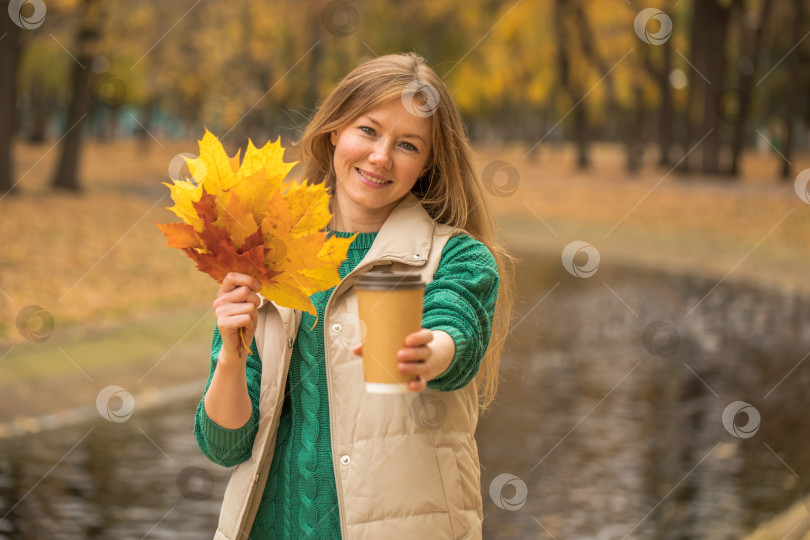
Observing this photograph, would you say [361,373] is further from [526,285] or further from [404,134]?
[526,285]

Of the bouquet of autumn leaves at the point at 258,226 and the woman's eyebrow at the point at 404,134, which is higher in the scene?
the woman's eyebrow at the point at 404,134

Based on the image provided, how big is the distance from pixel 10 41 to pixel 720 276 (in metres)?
11.9

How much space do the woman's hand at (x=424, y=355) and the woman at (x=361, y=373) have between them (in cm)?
2

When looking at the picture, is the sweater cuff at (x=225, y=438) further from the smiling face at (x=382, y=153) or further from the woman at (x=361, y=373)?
the smiling face at (x=382, y=153)

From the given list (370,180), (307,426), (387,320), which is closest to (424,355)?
(387,320)

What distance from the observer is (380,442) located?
7.75 ft

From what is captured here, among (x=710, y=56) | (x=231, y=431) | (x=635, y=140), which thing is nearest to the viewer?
(x=231, y=431)

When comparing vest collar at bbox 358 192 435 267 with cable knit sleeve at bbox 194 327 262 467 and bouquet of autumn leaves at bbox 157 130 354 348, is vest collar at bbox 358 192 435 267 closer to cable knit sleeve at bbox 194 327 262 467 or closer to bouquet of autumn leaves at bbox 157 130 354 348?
bouquet of autumn leaves at bbox 157 130 354 348

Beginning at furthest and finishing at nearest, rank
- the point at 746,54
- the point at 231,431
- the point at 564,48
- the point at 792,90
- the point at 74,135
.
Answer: the point at 564,48 < the point at 746,54 < the point at 792,90 < the point at 74,135 < the point at 231,431

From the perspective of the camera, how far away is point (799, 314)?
13242 mm

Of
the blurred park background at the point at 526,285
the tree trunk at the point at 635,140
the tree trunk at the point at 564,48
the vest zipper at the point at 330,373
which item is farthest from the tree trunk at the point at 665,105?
the vest zipper at the point at 330,373

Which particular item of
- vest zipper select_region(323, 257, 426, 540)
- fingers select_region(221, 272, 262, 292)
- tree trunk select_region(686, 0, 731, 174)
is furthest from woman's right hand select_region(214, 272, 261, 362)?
tree trunk select_region(686, 0, 731, 174)

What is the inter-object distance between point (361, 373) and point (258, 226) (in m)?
0.43

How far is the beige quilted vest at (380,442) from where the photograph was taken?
2.34m
